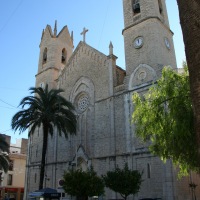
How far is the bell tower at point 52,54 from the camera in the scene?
117 feet

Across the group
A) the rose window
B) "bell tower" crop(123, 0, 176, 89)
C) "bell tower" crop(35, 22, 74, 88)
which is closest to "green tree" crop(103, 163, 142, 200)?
"bell tower" crop(123, 0, 176, 89)

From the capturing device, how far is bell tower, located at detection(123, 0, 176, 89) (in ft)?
80.6

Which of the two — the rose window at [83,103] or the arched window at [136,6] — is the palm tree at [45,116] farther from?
the arched window at [136,6]

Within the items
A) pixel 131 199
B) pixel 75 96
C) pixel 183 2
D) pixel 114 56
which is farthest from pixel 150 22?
pixel 183 2

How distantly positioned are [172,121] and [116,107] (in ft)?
43.9

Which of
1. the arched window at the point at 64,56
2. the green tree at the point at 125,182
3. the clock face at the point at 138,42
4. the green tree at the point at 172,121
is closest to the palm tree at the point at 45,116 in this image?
the green tree at the point at 125,182

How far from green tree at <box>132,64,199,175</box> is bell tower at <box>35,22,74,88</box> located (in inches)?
900

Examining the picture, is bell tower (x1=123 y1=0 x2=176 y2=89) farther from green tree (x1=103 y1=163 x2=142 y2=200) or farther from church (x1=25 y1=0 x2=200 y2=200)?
green tree (x1=103 y1=163 x2=142 y2=200)

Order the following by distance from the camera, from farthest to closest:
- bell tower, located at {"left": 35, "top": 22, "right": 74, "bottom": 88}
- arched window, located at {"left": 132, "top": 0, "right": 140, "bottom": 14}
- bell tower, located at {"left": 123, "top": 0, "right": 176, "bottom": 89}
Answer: bell tower, located at {"left": 35, "top": 22, "right": 74, "bottom": 88}
arched window, located at {"left": 132, "top": 0, "right": 140, "bottom": 14}
bell tower, located at {"left": 123, "top": 0, "right": 176, "bottom": 89}

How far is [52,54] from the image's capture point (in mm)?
36625

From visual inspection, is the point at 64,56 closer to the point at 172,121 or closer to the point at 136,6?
the point at 136,6

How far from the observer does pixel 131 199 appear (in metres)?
22.0

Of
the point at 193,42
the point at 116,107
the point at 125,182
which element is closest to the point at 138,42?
the point at 116,107

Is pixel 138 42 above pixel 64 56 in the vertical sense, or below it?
below
